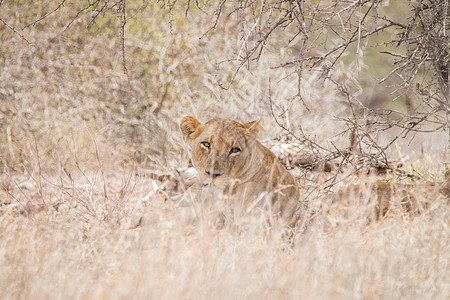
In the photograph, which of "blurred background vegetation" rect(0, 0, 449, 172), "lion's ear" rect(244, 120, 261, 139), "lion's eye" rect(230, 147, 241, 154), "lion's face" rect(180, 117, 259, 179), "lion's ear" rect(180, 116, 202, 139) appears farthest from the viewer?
"blurred background vegetation" rect(0, 0, 449, 172)

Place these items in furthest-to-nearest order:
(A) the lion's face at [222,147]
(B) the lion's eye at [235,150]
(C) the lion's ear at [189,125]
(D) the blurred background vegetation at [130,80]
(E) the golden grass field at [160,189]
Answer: (D) the blurred background vegetation at [130,80], (C) the lion's ear at [189,125], (B) the lion's eye at [235,150], (A) the lion's face at [222,147], (E) the golden grass field at [160,189]

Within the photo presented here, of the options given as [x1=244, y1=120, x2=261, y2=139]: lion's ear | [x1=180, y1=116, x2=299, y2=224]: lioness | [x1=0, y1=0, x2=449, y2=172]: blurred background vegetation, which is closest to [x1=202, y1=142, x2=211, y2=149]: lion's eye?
[x1=180, y1=116, x2=299, y2=224]: lioness

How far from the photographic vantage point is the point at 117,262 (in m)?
3.06

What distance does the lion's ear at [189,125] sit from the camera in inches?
184

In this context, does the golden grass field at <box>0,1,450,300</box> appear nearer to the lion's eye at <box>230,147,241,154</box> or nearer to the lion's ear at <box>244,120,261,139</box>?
the lion's ear at <box>244,120,261,139</box>

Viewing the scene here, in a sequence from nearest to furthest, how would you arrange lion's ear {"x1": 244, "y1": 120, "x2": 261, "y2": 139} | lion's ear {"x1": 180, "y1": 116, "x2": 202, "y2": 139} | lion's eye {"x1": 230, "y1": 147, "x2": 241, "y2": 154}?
lion's eye {"x1": 230, "y1": 147, "x2": 241, "y2": 154} → lion's ear {"x1": 244, "y1": 120, "x2": 261, "y2": 139} → lion's ear {"x1": 180, "y1": 116, "x2": 202, "y2": 139}

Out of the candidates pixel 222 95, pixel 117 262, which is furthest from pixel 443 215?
pixel 222 95

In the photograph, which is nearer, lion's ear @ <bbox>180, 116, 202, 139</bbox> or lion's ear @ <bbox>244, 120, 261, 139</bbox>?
lion's ear @ <bbox>244, 120, 261, 139</bbox>

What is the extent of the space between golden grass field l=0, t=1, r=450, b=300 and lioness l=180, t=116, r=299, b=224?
0.36 metres

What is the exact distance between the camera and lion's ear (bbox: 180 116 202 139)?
15.3 ft

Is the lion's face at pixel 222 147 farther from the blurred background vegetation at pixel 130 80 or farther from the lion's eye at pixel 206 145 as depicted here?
the blurred background vegetation at pixel 130 80

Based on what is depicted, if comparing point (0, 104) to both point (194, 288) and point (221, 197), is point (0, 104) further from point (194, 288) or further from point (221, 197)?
point (194, 288)

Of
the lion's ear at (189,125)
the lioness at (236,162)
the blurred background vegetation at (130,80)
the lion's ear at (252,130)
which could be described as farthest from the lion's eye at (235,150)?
the blurred background vegetation at (130,80)

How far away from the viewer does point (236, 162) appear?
4.42m
